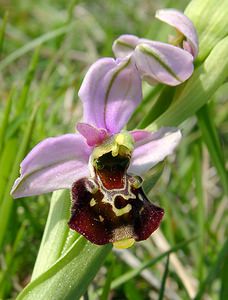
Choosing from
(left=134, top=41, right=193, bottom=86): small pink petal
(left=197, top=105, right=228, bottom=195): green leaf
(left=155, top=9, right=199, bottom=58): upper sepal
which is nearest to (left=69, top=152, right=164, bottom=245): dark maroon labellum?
(left=134, top=41, right=193, bottom=86): small pink petal

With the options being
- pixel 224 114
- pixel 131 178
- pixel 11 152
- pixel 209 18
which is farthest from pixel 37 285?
pixel 224 114

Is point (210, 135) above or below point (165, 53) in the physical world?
below

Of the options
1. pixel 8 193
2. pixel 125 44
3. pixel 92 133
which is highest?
pixel 125 44

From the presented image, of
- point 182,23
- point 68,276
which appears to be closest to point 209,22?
point 182,23

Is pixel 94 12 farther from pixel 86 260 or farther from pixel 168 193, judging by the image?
pixel 86 260

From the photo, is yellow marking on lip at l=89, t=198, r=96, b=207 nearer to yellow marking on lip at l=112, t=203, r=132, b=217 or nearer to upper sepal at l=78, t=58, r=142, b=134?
yellow marking on lip at l=112, t=203, r=132, b=217

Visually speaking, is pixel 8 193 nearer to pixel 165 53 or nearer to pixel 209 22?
pixel 165 53

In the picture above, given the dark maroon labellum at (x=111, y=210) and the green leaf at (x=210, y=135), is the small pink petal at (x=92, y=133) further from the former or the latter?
the green leaf at (x=210, y=135)
